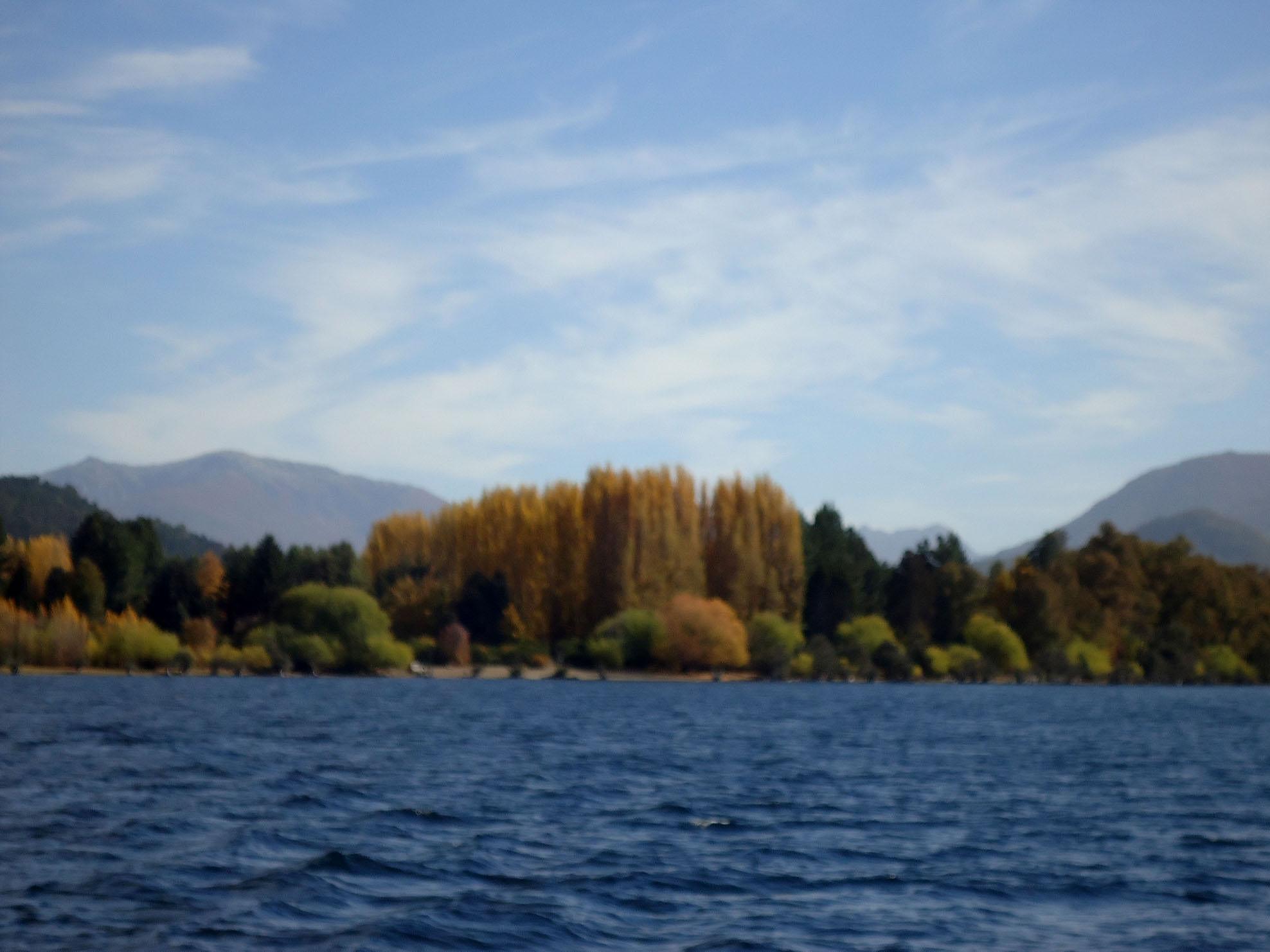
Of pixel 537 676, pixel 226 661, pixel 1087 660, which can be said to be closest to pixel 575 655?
pixel 537 676

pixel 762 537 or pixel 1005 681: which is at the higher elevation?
pixel 762 537

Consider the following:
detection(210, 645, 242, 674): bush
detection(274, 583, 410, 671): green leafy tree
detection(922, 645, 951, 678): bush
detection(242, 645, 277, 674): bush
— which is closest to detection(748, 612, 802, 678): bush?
detection(922, 645, 951, 678): bush

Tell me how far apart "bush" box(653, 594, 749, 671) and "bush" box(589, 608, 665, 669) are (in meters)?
0.68

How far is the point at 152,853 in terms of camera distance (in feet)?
67.5

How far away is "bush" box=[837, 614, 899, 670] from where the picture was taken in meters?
122

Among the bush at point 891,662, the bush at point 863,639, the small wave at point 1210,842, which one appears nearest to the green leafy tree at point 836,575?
the bush at point 863,639

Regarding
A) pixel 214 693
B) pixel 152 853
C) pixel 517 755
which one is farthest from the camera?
pixel 214 693

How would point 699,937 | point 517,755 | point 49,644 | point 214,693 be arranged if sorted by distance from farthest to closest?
1. point 49,644
2. point 214,693
3. point 517,755
4. point 699,937

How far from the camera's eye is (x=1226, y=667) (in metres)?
134

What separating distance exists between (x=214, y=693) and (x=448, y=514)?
72023 mm

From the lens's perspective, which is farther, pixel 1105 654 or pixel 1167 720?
pixel 1105 654

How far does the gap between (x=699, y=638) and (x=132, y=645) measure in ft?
143

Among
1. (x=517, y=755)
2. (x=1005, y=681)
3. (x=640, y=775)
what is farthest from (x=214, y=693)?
(x=1005, y=681)

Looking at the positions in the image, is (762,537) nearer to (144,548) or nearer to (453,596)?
(453,596)
